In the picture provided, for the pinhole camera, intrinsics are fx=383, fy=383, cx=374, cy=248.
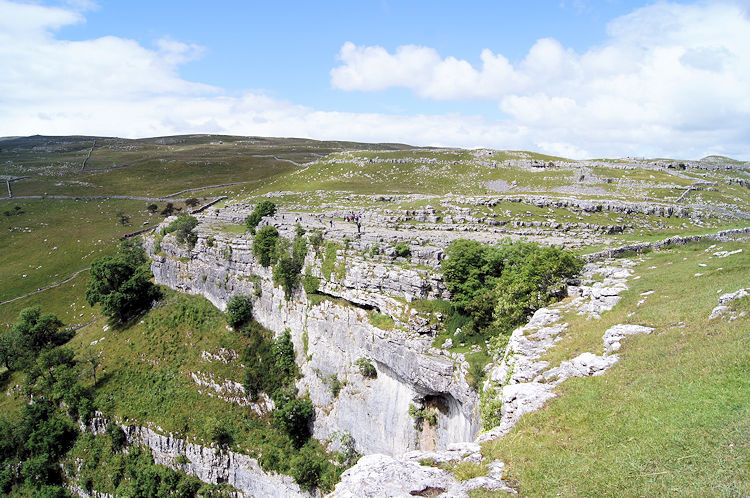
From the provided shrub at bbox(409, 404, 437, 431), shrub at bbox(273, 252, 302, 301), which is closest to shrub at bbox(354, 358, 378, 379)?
shrub at bbox(409, 404, 437, 431)

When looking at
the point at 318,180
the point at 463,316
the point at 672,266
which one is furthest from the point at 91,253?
the point at 672,266

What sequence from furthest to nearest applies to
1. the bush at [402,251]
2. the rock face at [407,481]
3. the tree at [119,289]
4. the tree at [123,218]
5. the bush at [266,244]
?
the tree at [123,218]
the tree at [119,289]
the bush at [266,244]
the bush at [402,251]
the rock face at [407,481]

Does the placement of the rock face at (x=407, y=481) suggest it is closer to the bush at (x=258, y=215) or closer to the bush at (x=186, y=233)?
the bush at (x=258, y=215)

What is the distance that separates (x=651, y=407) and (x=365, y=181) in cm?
7997

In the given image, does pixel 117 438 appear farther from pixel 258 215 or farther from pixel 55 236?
pixel 55 236

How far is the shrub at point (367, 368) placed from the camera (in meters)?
32.8

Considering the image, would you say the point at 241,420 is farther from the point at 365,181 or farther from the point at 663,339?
the point at 365,181

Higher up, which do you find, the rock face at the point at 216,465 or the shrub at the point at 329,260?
the shrub at the point at 329,260

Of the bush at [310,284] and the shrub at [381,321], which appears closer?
the shrub at [381,321]

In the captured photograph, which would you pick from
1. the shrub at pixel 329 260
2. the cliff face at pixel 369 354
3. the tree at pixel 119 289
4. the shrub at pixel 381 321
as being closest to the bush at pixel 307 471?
the cliff face at pixel 369 354

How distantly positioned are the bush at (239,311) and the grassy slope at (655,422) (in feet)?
122

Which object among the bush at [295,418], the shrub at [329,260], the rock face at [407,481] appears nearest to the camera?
the rock face at [407,481]

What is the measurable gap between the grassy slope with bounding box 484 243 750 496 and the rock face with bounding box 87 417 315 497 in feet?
93.0

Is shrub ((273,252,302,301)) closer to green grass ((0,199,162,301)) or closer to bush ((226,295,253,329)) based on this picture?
bush ((226,295,253,329))
